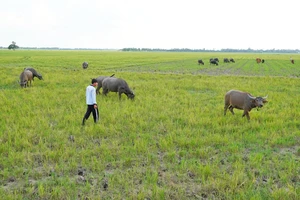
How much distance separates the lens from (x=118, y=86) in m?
13.5

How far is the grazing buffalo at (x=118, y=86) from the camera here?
13.4 m

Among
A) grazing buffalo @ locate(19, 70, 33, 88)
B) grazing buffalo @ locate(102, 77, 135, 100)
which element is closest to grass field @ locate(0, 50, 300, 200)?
grazing buffalo @ locate(102, 77, 135, 100)

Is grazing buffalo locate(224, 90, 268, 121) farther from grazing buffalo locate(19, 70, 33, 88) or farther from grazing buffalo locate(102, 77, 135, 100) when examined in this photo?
grazing buffalo locate(19, 70, 33, 88)

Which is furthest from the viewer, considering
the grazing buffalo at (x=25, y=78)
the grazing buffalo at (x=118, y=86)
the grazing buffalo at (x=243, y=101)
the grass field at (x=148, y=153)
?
the grazing buffalo at (x=25, y=78)

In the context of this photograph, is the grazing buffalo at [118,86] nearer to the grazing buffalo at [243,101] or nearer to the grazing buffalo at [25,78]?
the grazing buffalo at [243,101]

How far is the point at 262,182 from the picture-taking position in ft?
18.0

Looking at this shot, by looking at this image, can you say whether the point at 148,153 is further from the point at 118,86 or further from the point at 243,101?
the point at 118,86

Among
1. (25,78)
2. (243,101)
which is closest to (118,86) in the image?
(243,101)

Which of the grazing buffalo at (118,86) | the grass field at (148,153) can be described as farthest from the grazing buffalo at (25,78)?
the grazing buffalo at (118,86)

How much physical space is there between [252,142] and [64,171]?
5.08 m

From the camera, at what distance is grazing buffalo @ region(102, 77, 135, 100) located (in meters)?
13.4

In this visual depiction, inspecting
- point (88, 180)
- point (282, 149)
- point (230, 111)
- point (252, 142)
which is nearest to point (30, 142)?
point (88, 180)

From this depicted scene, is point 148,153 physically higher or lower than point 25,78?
lower

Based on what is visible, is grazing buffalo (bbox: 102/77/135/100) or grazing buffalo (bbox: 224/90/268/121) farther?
grazing buffalo (bbox: 102/77/135/100)
